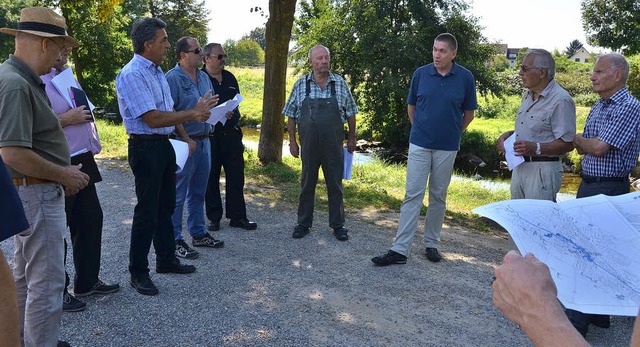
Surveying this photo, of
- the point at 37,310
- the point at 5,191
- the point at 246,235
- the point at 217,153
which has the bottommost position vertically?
the point at 246,235

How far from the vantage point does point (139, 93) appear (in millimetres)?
4191

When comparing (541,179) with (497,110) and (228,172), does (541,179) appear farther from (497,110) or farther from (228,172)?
(497,110)

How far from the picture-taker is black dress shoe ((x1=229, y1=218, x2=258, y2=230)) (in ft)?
21.9

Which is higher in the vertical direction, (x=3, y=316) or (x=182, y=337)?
(x=3, y=316)

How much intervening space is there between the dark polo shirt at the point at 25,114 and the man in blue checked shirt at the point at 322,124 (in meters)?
3.27

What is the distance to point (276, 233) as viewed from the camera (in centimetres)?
656

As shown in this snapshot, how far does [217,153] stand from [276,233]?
Answer: 1236mm

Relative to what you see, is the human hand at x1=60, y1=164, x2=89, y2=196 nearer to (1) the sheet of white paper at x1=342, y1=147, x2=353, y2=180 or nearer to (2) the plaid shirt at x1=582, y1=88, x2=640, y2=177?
(1) the sheet of white paper at x1=342, y1=147, x2=353, y2=180

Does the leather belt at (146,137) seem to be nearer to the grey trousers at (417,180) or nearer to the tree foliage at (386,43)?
the grey trousers at (417,180)

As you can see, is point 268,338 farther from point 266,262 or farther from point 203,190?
point 203,190

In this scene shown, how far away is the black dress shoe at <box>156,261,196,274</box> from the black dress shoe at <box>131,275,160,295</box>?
361 mm

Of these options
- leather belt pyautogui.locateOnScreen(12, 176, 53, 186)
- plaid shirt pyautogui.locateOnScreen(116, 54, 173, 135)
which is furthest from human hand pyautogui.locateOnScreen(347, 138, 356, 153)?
leather belt pyautogui.locateOnScreen(12, 176, 53, 186)

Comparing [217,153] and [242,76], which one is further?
[242,76]

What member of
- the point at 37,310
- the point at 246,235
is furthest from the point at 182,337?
the point at 246,235
